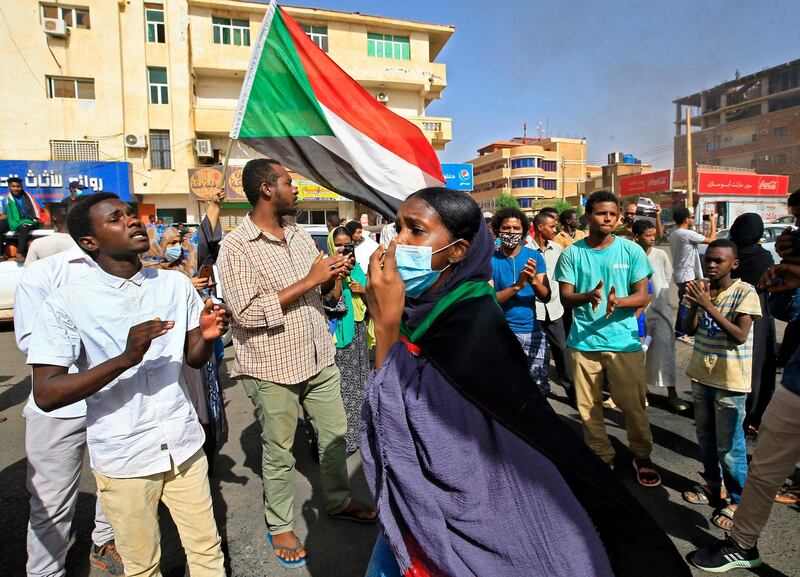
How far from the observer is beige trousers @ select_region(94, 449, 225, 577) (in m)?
1.95

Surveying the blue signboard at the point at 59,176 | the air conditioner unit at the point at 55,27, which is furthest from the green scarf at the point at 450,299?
the air conditioner unit at the point at 55,27

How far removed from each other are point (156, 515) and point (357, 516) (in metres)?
1.42

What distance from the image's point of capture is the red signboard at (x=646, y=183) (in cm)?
4231

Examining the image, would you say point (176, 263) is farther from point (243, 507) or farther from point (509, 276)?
point (509, 276)

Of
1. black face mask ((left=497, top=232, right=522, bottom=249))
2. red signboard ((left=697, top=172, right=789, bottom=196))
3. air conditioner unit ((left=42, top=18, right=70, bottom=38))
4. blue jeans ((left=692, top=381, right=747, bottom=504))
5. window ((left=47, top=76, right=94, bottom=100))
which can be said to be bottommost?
blue jeans ((left=692, top=381, right=747, bottom=504))

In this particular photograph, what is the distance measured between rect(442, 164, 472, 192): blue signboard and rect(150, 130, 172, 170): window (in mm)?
13488

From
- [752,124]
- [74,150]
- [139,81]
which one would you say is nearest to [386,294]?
[74,150]

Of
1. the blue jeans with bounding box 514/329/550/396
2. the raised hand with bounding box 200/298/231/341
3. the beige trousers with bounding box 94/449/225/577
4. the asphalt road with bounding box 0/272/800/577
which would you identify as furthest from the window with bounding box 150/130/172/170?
the beige trousers with bounding box 94/449/225/577

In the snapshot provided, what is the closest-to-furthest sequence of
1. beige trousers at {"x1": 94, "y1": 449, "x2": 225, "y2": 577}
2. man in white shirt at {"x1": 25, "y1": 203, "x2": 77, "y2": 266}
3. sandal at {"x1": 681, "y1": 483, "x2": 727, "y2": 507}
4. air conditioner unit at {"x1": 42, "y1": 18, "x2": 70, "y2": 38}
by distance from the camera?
beige trousers at {"x1": 94, "y1": 449, "x2": 225, "y2": 577} < sandal at {"x1": 681, "y1": 483, "x2": 727, "y2": 507} < man in white shirt at {"x1": 25, "y1": 203, "x2": 77, "y2": 266} < air conditioner unit at {"x1": 42, "y1": 18, "x2": 70, "y2": 38}

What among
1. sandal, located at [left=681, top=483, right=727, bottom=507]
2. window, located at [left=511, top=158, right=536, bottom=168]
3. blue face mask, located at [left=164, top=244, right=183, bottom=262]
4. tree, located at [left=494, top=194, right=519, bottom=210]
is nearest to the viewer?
sandal, located at [left=681, top=483, right=727, bottom=507]

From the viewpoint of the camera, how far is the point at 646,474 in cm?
353

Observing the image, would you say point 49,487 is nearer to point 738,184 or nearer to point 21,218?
point 21,218

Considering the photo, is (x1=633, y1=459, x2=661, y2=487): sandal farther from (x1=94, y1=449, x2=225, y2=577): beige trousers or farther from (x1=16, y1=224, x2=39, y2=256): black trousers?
(x1=16, y1=224, x2=39, y2=256): black trousers

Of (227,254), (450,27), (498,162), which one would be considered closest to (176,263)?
(227,254)
